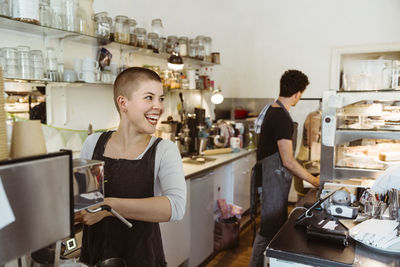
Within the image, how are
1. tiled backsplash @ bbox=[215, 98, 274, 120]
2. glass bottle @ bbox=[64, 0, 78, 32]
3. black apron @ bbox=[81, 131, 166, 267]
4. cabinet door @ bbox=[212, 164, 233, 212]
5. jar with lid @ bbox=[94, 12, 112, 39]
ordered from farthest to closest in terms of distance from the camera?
tiled backsplash @ bbox=[215, 98, 274, 120] < cabinet door @ bbox=[212, 164, 233, 212] < jar with lid @ bbox=[94, 12, 112, 39] < glass bottle @ bbox=[64, 0, 78, 32] < black apron @ bbox=[81, 131, 166, 267]

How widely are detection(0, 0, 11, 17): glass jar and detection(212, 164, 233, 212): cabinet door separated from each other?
2215 mm

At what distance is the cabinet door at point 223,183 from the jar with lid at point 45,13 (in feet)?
6.61

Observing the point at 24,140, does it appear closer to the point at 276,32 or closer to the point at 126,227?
the point at 126,227

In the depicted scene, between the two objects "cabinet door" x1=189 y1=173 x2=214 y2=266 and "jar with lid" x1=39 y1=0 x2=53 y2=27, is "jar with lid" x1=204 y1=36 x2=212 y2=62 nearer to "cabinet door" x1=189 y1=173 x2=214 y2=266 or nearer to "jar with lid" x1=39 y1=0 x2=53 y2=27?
"cabinet door" x1=189 y1=173 x2=214 y2=266

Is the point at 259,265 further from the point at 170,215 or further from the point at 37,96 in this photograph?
the point at 37,96

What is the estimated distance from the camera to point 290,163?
8.43 feet

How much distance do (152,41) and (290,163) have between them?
1780 mm

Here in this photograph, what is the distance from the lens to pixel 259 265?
103 inches

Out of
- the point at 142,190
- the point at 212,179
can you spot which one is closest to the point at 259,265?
the point at 212,179

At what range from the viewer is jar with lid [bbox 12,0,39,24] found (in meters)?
1.89

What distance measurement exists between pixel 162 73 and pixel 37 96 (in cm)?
142

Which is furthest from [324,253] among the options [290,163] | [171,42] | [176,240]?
[171,42]

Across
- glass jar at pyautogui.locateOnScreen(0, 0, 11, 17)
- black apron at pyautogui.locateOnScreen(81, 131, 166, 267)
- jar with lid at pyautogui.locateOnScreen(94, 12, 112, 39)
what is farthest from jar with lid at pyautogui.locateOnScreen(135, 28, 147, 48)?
black apron at pyautogui.locateOnScreen(81, 131, 166, 267)

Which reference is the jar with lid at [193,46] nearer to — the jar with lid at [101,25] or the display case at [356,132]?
the jar with lid at [101,25]
